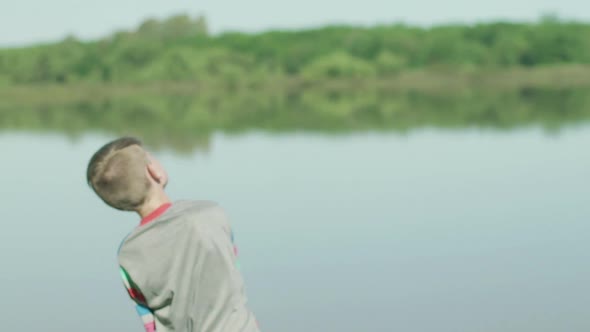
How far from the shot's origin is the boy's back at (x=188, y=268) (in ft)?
3.93

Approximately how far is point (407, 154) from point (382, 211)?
2763mm

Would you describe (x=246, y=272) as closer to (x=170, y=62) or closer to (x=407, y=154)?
(x=407, y=154)

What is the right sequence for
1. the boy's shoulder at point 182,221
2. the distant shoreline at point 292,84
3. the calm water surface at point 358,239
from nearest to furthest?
the boy's shoulder at point 182,221 < the calm water surface at point 358,239 < the distant shoreline at point 292,84

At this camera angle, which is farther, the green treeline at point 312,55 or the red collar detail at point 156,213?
the green treeline at point 312,55

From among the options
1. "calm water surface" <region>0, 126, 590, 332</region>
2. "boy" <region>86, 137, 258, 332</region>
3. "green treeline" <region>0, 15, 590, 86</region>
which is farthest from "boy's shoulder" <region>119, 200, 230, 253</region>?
"green treeline" <region>0, 15, 590, 86</region>

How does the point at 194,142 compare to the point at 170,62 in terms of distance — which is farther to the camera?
the point at 170,62

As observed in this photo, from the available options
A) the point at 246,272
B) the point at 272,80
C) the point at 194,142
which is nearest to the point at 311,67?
the point at 272,80

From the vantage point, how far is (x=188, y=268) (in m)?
1.22

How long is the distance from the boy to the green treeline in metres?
28.0

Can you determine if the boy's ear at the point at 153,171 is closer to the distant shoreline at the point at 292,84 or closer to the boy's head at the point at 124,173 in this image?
the boy's head at the point at 124,173

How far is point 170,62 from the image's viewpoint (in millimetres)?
30875

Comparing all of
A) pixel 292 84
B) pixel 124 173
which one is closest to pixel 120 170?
pixel 124 173

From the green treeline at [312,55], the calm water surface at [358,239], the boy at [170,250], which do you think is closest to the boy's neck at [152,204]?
the boy at [170,250]

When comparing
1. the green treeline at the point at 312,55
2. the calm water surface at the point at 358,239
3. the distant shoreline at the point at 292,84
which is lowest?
the calm water surface at the point at 358,239
